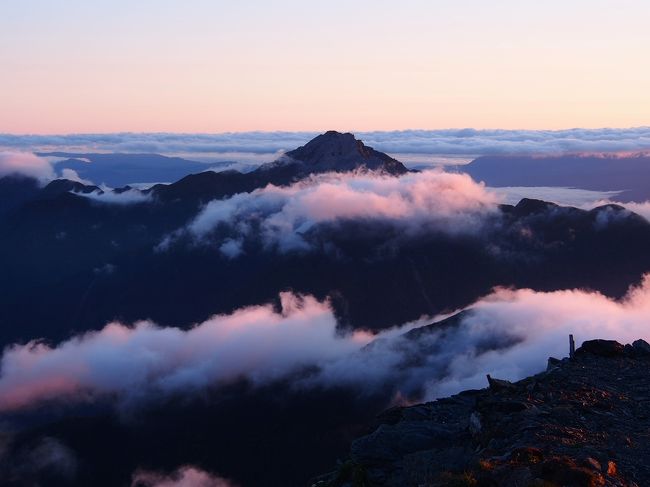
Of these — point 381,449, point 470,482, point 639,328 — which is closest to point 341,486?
point 381,449

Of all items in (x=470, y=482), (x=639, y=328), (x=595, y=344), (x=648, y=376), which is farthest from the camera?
(x=639, y=328)

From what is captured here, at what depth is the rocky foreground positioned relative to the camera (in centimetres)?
3288

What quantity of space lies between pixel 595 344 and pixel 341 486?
2454cm

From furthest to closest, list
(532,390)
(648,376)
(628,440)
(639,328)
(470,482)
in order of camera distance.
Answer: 1. (639,328)
2. (648,376)
3. (532,390)
4. (628,440)
5. (470,482)

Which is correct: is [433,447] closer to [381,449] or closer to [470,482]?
[381,449]

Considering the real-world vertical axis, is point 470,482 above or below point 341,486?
above

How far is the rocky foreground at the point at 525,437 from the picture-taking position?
32.9 m

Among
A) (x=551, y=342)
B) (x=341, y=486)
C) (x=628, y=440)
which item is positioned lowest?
(x=551, y=342)

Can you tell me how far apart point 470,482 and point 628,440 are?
1120 centimetres

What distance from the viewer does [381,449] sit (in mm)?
40906

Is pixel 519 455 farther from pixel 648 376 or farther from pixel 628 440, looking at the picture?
pixel 648 376

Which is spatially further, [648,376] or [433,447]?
[648,376]

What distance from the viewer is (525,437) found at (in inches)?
1495

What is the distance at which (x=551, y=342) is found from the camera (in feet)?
607
